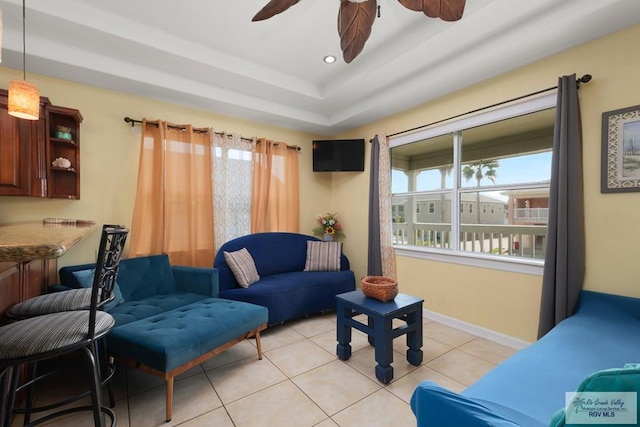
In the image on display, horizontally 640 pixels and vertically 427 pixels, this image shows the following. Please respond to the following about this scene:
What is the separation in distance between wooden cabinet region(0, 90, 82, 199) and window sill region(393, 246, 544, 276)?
3.59 metres

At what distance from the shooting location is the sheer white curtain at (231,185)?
3.34m

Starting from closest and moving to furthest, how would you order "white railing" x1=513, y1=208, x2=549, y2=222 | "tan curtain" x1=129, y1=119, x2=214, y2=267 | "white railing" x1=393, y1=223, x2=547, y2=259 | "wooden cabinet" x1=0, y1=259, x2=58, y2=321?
"wooden cabinet" x1=0, y1=259, x2=58, y2=321 → "white railing" x1=513, y1=208, x2=549, y2=222 → "white railing" x1=393, y1=223, x2=547, y2=259 → "tan curtain" x1=129, y1=119, x2=214, y2=267

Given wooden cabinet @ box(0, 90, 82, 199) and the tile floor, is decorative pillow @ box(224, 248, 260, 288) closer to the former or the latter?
the tile floor

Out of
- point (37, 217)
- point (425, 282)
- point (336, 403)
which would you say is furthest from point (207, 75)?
point (425, 282)

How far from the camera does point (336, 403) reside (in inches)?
67.9

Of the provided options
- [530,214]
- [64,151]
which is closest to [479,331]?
[530,214]

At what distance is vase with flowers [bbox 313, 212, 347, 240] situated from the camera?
4.04m

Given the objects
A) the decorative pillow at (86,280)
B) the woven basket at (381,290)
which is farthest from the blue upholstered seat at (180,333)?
the woven basket at (381,290)

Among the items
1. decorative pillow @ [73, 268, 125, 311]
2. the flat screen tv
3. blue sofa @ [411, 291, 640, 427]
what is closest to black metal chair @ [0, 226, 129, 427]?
decorative pillow @ [73, 268, 125, 311]

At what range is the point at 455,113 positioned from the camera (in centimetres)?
294

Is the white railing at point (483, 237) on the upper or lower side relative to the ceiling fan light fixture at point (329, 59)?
lower

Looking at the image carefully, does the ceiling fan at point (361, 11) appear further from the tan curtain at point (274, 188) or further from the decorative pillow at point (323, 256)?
the decorative pillow at point (323, 256)

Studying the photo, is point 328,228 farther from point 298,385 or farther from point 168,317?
point 168,317

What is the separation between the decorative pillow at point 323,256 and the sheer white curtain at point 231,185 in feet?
2.97
